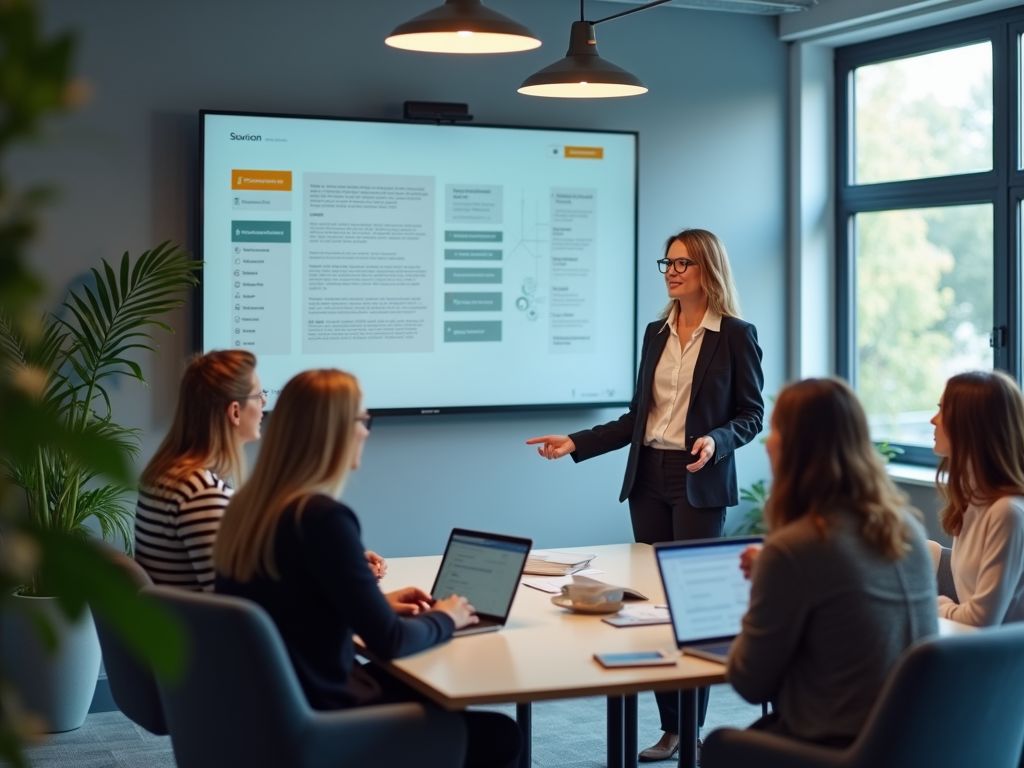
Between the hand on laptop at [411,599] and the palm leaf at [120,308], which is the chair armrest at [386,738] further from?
the palm leaf at [120,308]

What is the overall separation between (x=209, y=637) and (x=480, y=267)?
3.17 m

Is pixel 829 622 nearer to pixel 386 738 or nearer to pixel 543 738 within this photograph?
pixel 386 738

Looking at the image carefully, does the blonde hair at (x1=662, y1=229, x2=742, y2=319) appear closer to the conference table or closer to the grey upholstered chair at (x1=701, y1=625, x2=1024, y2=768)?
the conference table

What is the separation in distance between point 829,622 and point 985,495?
0.80m

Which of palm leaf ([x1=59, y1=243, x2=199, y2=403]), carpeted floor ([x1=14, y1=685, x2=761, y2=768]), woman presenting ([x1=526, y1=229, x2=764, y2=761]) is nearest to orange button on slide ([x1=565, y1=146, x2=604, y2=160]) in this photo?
woman presenting ([x1=526, y1=229, x2=764, y2=761])

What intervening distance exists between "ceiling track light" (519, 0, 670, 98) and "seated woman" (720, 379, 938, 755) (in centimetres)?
156

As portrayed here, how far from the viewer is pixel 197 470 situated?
8.80 feet

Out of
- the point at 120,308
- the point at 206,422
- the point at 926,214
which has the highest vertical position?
the point at 926,214

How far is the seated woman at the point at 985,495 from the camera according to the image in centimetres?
260

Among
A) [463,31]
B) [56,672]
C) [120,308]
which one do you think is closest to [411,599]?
[463,31]

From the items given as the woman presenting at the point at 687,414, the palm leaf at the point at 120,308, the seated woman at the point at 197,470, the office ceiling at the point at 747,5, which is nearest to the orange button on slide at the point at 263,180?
the palm leaf at the point at 120,308

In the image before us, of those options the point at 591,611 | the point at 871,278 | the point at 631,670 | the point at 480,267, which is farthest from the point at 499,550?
the point at 871,278

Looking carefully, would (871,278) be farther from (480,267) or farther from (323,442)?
(323,442)

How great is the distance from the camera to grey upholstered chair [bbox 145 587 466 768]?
205 cm
